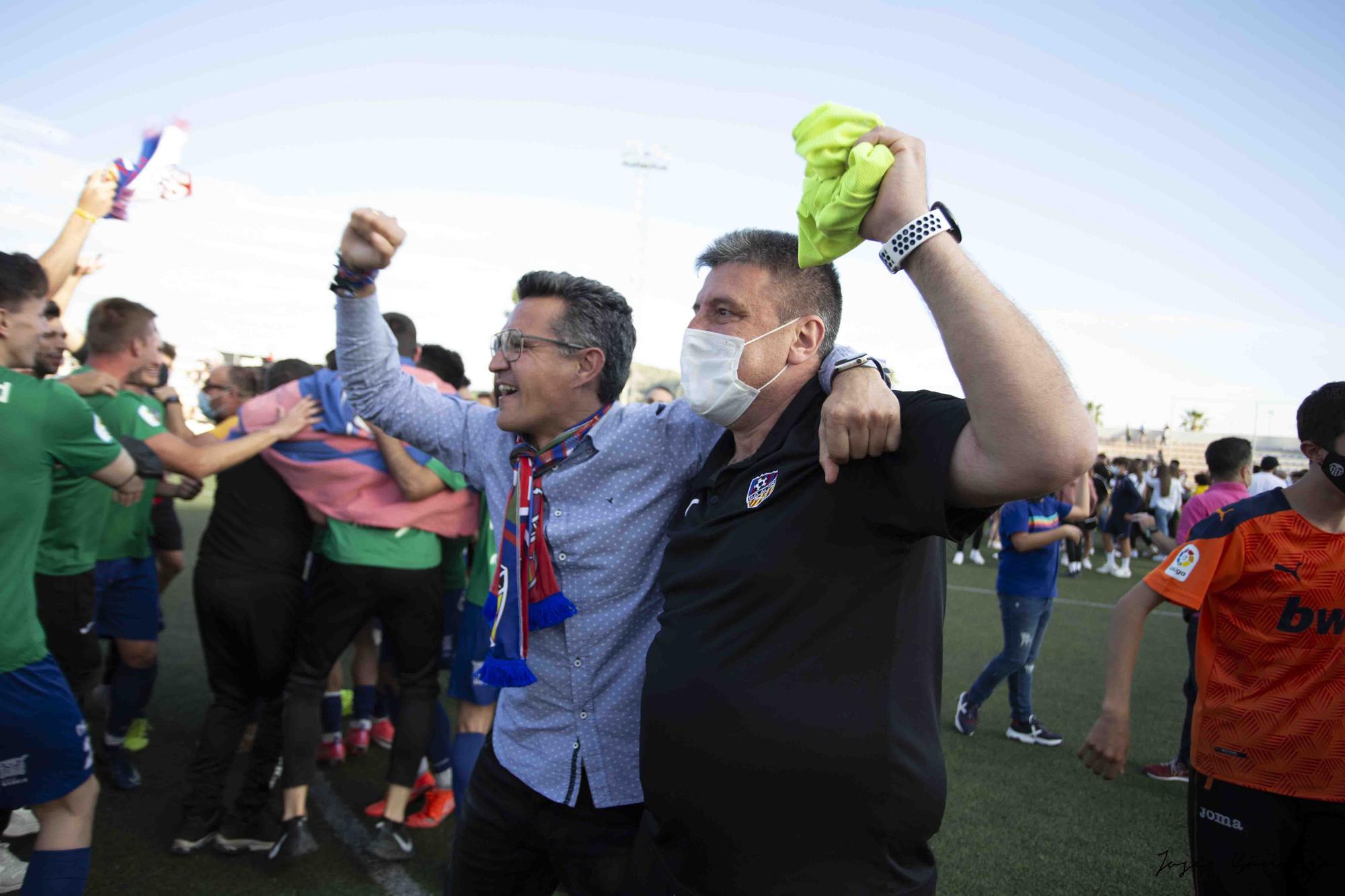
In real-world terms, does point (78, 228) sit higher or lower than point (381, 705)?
higher

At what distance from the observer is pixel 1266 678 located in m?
2.78

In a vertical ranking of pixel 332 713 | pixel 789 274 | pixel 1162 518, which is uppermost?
pixel 789 274

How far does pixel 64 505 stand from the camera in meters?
4.11

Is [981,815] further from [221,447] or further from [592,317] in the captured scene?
[221,447]

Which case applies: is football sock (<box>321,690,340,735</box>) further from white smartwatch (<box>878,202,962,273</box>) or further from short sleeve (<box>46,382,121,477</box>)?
white smartwatch (<box>878,202,962,273</box>)

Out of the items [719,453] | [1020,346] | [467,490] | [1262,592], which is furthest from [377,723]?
[1020,346]

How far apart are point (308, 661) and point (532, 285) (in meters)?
2.50

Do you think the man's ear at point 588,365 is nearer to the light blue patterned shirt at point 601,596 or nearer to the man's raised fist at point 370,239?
the light blue patterned shirt at point 601,596

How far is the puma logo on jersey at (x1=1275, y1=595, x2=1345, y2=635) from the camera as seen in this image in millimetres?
2688

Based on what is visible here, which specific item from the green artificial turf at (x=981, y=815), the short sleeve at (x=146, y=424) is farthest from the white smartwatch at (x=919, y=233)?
the short sleeve at (x=146, y=424)

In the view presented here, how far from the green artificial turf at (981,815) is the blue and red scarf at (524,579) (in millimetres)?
996

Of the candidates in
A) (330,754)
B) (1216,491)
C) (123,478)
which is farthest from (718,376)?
(1216,491)

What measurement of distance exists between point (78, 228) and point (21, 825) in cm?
304

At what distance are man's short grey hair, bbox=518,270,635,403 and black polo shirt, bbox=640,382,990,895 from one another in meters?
1.09
